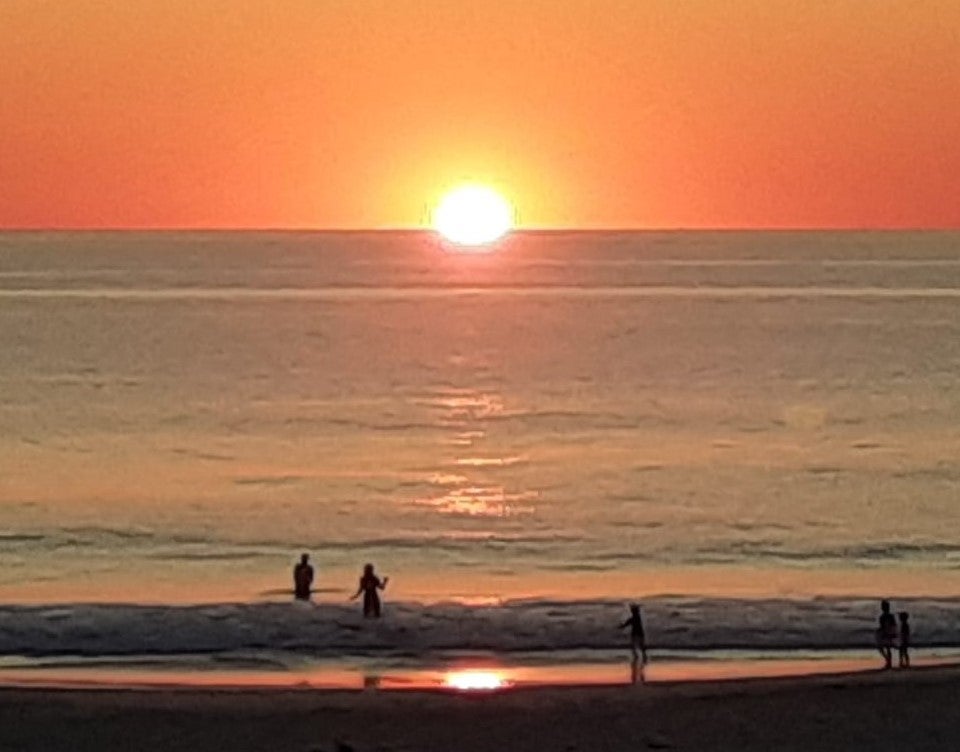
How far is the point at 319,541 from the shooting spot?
31328 millimetres

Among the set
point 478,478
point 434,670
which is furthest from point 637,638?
point 478,478

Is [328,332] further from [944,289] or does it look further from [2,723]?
[2,723]

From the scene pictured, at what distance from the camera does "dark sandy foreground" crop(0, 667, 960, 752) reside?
14.9 meters

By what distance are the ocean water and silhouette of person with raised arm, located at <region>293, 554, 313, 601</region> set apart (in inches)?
13.1

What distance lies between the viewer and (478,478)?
135ft

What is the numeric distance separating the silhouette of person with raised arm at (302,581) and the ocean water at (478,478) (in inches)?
13.1

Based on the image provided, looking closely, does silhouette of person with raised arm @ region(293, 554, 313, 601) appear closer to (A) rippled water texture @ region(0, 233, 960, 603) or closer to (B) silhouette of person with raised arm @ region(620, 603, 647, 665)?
(A) rippled water texture @ region(0, 233, 960, 603)

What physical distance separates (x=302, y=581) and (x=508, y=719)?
31.7 ft

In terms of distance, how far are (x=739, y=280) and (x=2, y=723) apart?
13624cm

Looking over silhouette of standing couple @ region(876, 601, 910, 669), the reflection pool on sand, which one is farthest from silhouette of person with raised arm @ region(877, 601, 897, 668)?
the reflection pool on sand

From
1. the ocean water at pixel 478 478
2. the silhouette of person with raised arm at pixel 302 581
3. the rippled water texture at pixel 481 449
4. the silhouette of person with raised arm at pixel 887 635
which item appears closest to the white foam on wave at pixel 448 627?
the ocean water at pixel 478 478

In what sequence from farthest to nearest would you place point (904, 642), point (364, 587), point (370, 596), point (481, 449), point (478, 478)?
1. point (481, 449)
2. point (478, 478)
3. point (364, 587)
4. point (370, 596)
5. point (904, 642)

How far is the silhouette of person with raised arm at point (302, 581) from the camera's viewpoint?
80.6ft

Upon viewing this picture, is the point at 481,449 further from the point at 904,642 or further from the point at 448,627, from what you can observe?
the point at 904,642
